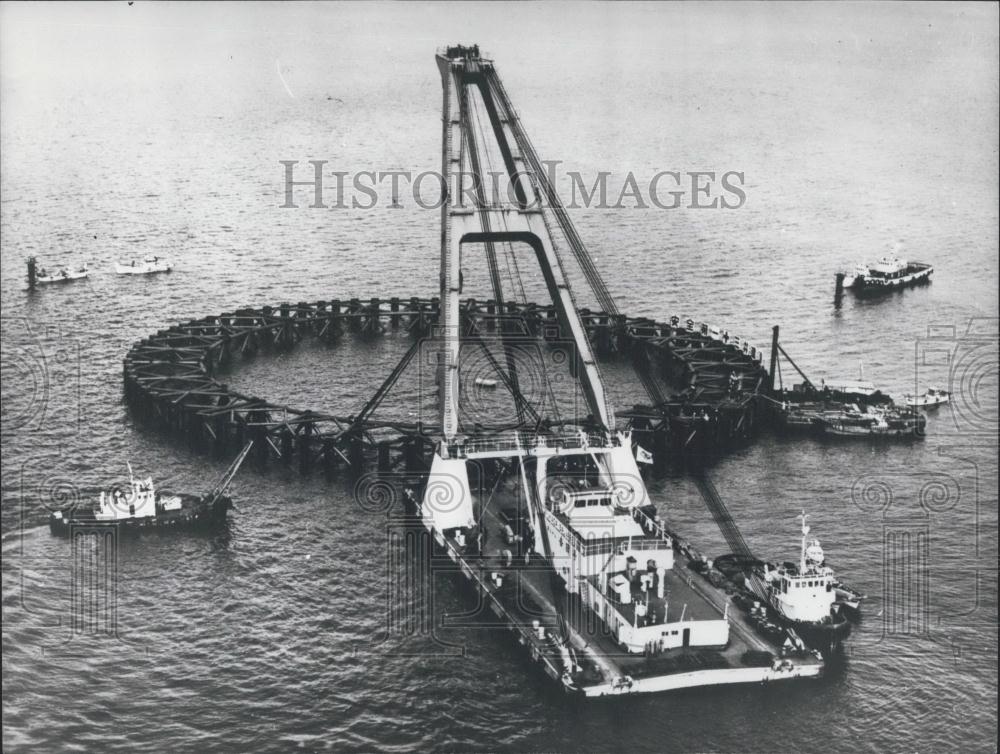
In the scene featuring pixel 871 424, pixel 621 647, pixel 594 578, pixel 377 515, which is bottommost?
pixel 621 647

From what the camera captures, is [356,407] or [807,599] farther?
[356,407]

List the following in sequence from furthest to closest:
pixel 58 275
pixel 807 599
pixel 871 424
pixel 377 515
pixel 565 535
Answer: pixel 58 275
pixel 871 424
pixel 377 515
pixel 565 535
pixel 807 599

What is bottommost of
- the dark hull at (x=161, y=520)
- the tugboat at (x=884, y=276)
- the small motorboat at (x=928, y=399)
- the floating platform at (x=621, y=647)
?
the floating platform at (x=621, y=647)

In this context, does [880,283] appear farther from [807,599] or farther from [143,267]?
[807,599]

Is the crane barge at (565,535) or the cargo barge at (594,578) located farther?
the crane barge at (565,535)

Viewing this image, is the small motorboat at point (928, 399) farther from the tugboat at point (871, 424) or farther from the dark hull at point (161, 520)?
the dark hull at point (161, 520)

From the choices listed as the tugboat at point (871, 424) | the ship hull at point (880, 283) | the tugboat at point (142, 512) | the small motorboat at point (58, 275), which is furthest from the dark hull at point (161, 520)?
the ship hull at point (880, 283)

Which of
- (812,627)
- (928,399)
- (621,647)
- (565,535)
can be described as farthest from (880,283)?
(621,647)
